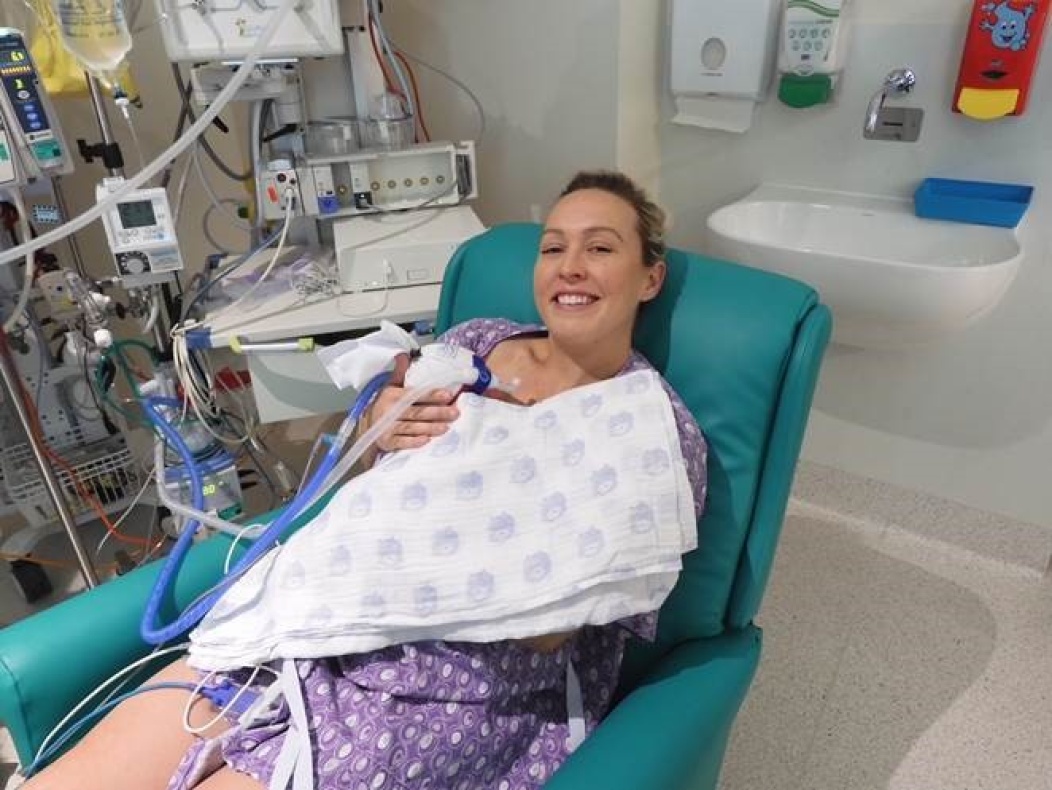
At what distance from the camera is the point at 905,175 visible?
1785mm

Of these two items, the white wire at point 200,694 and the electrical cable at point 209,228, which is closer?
the white wire at point 200,694

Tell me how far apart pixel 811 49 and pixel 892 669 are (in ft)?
4.54

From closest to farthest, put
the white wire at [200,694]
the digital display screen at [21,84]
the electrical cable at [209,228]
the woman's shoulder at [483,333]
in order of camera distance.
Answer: the white wire at [200,694] → the woman's shoulder at [483,333] → the digital display screen at [21,84] → the electrical cable at [209,228]

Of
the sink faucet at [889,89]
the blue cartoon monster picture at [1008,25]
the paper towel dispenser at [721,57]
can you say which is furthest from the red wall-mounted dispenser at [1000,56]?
the paper towel dispenser at [721,57]

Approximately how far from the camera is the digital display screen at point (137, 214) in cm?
148

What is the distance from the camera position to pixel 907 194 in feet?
5.90

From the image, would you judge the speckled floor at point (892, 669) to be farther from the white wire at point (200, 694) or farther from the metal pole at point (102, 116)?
the metal pole at point (102, 116)

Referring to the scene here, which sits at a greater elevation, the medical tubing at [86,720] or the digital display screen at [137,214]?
the digital display screen at [137,214]

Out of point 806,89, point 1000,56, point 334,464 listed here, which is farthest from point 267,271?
point 1000,56

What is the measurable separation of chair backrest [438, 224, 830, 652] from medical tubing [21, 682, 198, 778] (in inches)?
27.3

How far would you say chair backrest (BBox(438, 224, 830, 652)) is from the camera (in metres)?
1.06

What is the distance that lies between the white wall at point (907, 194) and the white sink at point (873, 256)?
79 mm

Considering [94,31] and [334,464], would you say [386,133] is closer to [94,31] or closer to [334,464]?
[94,31]

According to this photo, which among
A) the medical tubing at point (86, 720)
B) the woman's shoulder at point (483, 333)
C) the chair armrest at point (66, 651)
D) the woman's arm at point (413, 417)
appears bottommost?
the medical tubing at point (86, 720)
